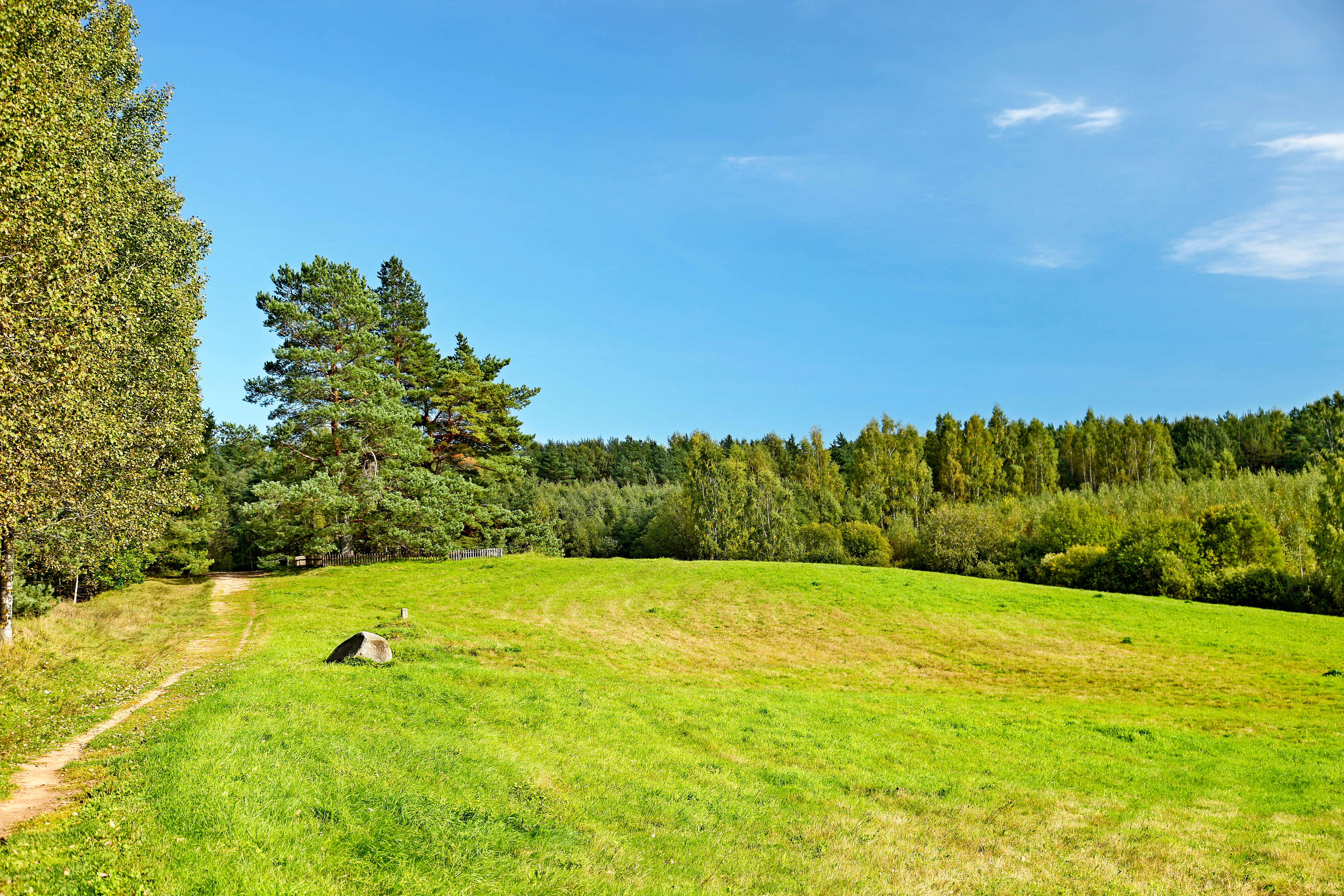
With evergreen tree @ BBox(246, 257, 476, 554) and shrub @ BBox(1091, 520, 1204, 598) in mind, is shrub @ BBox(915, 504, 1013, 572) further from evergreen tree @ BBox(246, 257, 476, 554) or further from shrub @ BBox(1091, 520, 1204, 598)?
evergreen tree @ BBox(246, 257, 476, 554)

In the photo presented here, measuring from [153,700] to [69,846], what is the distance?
977 cm

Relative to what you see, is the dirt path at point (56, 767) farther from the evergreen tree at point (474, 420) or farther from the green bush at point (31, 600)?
the evergreen tree at point (474, 420)

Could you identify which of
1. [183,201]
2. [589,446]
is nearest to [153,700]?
[183,201]

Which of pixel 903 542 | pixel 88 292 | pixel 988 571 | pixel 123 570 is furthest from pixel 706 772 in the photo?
pixel 903 542

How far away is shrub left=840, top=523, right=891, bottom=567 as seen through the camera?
217 ft

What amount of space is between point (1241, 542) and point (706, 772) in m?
51.7

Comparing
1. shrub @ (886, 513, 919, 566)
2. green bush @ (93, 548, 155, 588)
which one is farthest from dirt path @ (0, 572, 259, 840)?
shrub @ (886, 513, 919, 566)

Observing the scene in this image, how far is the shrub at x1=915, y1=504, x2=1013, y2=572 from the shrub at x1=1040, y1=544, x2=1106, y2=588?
5251mm

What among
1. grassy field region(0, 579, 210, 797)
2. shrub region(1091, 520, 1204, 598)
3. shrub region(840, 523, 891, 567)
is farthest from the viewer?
shrub region(840, 523, 891, 567)

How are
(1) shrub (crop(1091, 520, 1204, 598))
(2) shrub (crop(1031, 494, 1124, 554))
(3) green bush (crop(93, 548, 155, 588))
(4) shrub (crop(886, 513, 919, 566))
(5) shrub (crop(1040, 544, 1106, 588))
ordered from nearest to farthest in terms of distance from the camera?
(3) green bush (crop(93, 548, 155, 588))
(1) shrub (crop(1091, 520, 1204, 598))
(5) shrub (crop(1040, 544, 1106, 588))
(2) shrub (crop(1031, 494, 1124, 554))
(4) shrub (crop(886, 513, 919, 566))

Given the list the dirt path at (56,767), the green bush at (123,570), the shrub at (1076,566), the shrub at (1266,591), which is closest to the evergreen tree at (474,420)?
the green bush at (123,570)

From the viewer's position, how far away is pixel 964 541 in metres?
62.1

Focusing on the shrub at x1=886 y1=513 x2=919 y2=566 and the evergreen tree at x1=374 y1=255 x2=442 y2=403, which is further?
the shrub at x1=886 y1=513 x2=919 y2=566

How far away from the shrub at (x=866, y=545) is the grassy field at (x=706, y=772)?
34.0 m
